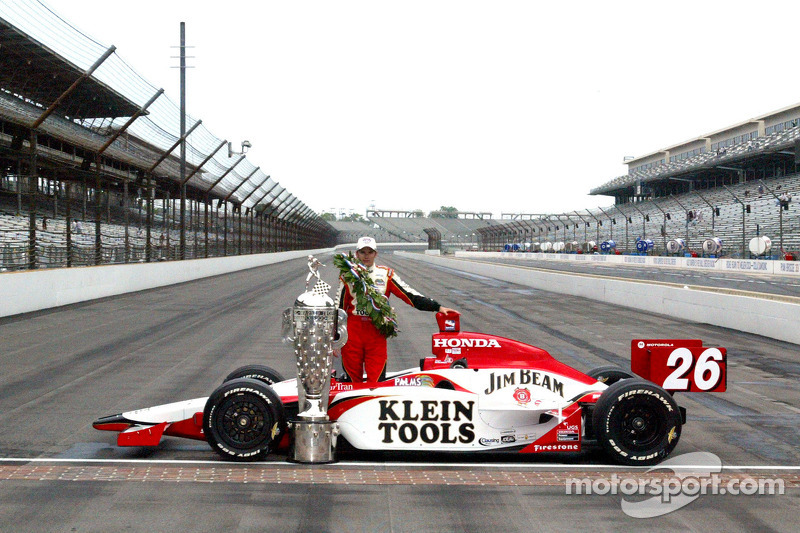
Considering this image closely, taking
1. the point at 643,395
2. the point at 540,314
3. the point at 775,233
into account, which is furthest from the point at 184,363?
the point at 775,233

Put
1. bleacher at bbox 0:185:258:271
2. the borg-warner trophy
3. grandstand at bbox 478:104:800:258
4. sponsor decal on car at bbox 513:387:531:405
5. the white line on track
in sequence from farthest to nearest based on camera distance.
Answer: grandstand at bbox 478:104:800:258, bleacher at bbox 0:185:258:271, sponsor decal on car at bbox 513:387:531:405, the white line on track, the borg-warner trophy

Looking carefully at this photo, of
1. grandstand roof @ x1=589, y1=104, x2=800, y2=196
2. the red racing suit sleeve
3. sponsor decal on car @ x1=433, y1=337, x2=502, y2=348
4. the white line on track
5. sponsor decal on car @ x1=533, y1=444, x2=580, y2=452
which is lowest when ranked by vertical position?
the white line on track

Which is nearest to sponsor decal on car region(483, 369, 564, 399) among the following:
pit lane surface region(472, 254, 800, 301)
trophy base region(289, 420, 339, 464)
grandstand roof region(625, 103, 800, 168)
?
trophy base region(289, 420, 339, 464)

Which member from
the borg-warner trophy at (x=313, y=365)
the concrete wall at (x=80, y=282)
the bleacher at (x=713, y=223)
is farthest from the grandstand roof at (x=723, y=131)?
the borg-warner trophy at (x=313, y=365)

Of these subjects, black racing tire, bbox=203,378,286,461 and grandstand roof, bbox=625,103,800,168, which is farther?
grandstand roof, bbox=625,103,800,168

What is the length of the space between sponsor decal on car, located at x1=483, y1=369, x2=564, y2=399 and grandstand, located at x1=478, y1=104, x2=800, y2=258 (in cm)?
4066

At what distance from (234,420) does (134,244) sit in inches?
902

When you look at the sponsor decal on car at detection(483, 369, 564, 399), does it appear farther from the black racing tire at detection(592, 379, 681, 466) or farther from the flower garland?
the flower garland

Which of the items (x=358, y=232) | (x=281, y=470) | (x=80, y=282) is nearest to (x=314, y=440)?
(x=281, y=470)

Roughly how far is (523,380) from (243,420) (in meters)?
2.07

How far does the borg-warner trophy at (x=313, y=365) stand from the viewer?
5.30 m

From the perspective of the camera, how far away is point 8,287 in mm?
16625

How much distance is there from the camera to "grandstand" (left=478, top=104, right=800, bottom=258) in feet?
173

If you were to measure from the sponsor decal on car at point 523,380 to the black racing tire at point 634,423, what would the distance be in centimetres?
46
